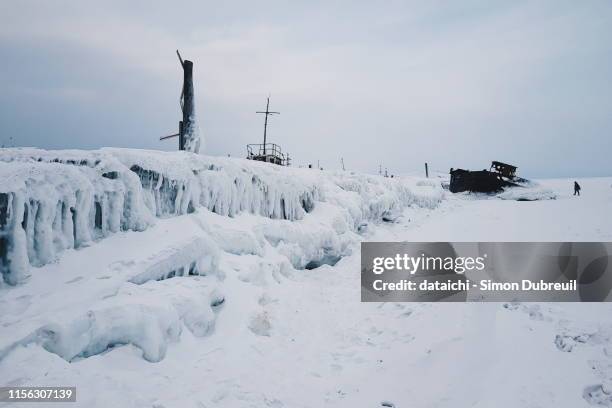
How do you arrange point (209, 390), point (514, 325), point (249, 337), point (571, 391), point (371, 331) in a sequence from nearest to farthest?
point (571, 391) < point (209, 390) < point (514, 325) < point (249, 337) < point (371, 331)

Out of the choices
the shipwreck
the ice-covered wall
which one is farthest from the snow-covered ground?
the shipwreck

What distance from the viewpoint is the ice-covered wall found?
4.35m

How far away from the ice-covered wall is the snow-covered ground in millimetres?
61

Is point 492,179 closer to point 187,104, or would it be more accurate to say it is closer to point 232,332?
point 187,104

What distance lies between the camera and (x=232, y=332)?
5637 mm

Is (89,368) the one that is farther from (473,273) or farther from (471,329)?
(473,273)

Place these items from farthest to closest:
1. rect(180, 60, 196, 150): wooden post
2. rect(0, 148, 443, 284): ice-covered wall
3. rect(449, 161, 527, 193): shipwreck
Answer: rect(449, 161, 527, 193): shipwreck → rect(180, 60, 196, 150): wooden post → rect(0, 148, 443, 284): ice-covered wall

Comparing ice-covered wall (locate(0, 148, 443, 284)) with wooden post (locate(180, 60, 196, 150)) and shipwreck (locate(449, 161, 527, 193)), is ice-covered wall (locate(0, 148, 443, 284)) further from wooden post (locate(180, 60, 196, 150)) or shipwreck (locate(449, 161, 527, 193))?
shipwreck (locate(449, 161, 527, 193))

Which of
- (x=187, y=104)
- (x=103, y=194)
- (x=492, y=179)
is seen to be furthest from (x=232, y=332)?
(x=492, y=179)

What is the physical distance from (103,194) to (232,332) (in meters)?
3.26

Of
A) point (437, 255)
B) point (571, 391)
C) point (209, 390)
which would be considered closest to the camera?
point (571, 391)

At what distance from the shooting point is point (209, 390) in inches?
166

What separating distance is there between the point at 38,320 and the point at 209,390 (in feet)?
7.22

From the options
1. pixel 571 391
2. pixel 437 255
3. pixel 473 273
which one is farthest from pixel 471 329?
pixel 437 255
